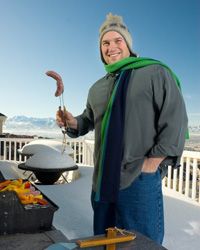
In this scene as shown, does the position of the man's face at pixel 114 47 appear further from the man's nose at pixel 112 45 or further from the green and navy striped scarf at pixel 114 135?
the green and navy striped scarf at pixel 114 135

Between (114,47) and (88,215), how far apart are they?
225 centimetres

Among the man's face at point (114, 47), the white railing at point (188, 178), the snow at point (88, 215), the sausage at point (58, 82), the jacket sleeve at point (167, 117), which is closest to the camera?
the jacket sleeve at point (167, 117)

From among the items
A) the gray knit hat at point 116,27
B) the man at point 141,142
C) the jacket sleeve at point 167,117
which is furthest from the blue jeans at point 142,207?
the gray knit hat at point 116,27

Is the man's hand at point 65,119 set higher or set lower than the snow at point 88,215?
higher

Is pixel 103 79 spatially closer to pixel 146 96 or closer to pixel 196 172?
pixel 146 96

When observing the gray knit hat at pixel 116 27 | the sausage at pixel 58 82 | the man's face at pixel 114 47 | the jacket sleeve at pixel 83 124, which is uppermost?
the gray knit hat at pixel 116 27

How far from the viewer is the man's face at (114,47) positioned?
1729 mm

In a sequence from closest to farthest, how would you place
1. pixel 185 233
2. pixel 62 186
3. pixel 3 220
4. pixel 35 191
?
pixel 3 220 → pixel 35 191 → pixel 185 233 → pixel 62 186

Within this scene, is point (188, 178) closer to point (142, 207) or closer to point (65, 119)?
point (65, 119)

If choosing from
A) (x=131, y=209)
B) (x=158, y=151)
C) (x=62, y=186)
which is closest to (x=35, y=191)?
(x=131, y=209)

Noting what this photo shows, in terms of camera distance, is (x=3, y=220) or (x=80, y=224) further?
(x=80, y=224)

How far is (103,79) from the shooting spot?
1782 mm

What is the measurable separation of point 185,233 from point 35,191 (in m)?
1.57

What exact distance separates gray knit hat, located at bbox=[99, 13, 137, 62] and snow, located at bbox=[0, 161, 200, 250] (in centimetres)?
183
